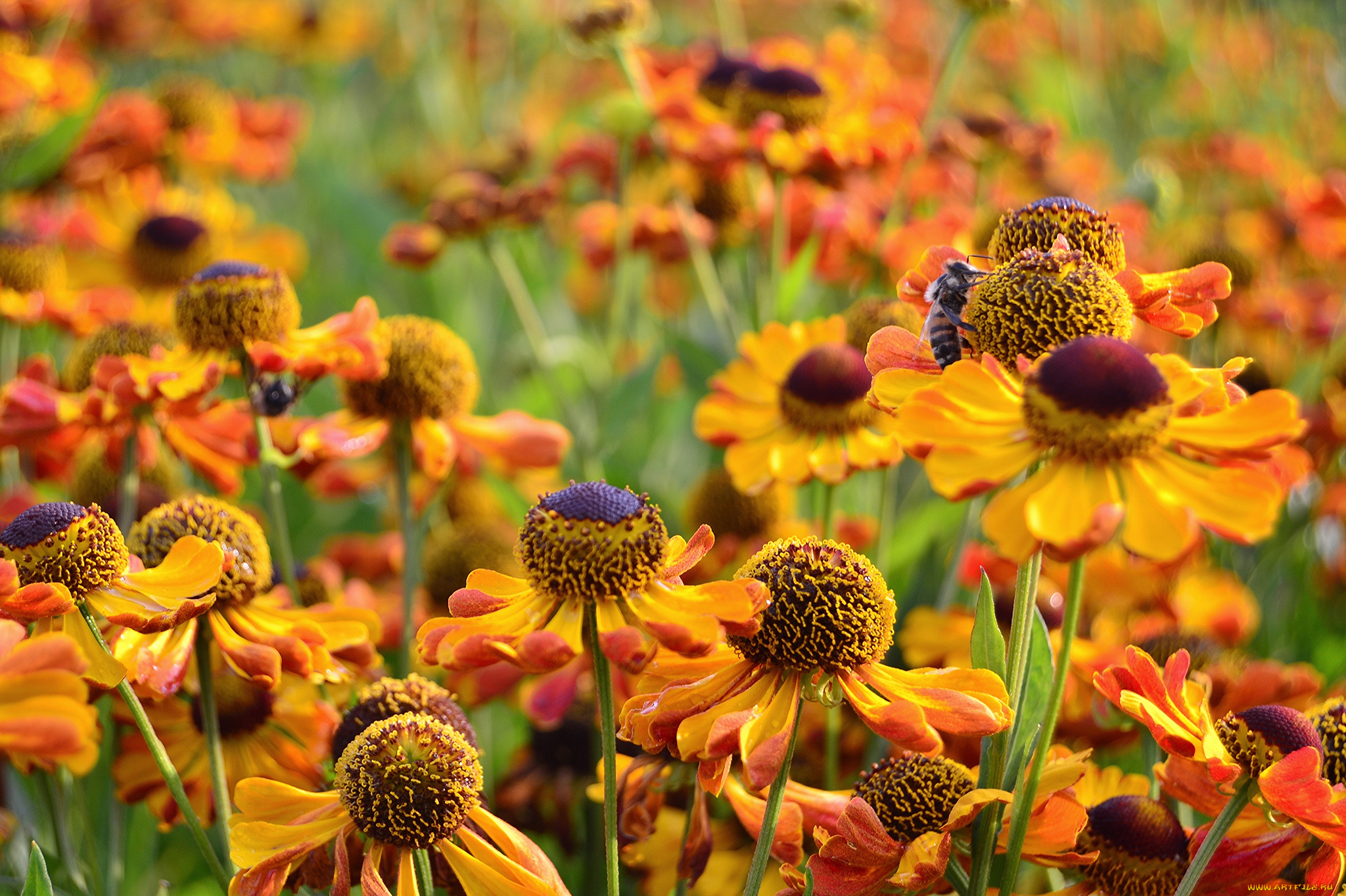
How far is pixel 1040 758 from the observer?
0.81m

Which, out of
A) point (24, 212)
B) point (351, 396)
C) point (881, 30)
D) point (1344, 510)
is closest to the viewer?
point (351, 396)

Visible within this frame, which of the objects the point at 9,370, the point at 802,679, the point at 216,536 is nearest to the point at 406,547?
the point at 216,536

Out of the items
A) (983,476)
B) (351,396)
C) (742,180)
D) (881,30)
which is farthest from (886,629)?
(881,30)

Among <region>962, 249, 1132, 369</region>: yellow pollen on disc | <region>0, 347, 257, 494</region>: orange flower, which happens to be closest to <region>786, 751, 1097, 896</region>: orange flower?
<region>962, 249, 1132, 369</region>: yellow pollen on disc

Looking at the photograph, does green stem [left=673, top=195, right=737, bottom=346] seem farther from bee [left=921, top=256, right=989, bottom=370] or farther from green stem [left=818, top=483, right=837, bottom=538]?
bee [left=921, top=256, right=989, bottom=370]

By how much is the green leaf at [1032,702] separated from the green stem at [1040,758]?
21 mm

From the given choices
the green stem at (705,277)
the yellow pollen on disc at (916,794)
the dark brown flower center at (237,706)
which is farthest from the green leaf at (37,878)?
the green stem at (705,277)

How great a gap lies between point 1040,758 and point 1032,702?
83 mm

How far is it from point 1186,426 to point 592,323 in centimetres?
222

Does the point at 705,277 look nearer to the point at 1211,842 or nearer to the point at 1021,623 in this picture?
the point at 1021,623

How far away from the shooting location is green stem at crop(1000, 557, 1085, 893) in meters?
0.78

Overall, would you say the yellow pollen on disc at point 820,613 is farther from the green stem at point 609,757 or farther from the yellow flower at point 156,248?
the yellow flower at point 156,248

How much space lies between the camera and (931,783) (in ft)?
3.08

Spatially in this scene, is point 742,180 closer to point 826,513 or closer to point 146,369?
point 826,513
